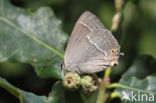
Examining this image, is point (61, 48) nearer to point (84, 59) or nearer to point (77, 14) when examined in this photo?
point (84, 59)

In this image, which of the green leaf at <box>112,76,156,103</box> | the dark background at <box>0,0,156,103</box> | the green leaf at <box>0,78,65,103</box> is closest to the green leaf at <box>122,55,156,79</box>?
the green leaf at <box>112,76,156,103</box>

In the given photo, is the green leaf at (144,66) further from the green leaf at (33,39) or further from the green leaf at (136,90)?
the green leaf at (33,39)

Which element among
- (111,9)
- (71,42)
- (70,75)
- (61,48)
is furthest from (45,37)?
(111,9)

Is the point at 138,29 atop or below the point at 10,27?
below

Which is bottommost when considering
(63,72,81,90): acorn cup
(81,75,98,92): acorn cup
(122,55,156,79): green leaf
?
(122,55,156,79): green leaf

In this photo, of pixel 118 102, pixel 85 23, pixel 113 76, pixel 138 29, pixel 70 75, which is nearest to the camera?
pixel 70 75

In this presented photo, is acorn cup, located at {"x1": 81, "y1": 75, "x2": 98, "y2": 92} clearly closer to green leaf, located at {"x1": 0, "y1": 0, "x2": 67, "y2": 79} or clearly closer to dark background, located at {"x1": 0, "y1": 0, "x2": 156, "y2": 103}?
green leaf, located at {"x1": 0, "y1": 0, "x2": 67, "y2": 79}

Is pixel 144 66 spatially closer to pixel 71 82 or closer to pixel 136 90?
pixel 136 90
